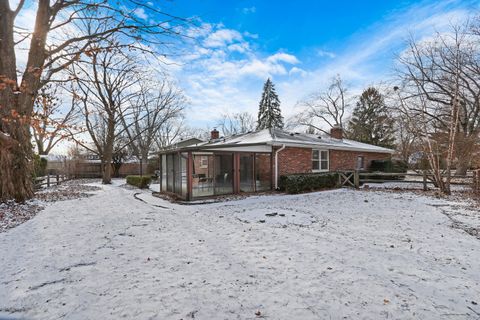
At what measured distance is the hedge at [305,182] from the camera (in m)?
A: 11.6

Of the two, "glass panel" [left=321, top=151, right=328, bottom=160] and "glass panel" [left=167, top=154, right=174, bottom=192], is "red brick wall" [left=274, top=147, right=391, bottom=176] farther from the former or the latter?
"glass panel" [left=167, top=154, right=174, bottom=192]

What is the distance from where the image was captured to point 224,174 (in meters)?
11.0

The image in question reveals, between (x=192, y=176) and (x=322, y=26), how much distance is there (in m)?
8.43

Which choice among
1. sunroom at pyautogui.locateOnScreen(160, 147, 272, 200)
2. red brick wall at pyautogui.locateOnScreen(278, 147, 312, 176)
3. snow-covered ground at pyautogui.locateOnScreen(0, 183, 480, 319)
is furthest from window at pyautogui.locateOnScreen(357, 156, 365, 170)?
snow-covered ground at pyautogui.locateOnScreen(0, 183, 480, 319)

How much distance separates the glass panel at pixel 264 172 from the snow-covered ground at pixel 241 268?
5.46m

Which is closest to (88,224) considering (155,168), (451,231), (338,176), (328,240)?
(328,240)

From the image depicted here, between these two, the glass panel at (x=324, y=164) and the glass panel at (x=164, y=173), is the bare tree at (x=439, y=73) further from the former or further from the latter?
the glass panel at (x=164, y=173)

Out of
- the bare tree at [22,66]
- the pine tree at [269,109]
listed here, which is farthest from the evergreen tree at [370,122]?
the bare tree at [22,66]

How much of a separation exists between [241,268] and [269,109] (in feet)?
123

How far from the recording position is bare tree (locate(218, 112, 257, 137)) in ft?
130

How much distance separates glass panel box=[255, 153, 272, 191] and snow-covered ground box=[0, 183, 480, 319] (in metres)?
5.46

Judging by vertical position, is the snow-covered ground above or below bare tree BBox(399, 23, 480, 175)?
below

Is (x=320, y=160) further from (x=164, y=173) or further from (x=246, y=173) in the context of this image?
(x=164, y=173)

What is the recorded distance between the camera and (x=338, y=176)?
13906 millimetres
